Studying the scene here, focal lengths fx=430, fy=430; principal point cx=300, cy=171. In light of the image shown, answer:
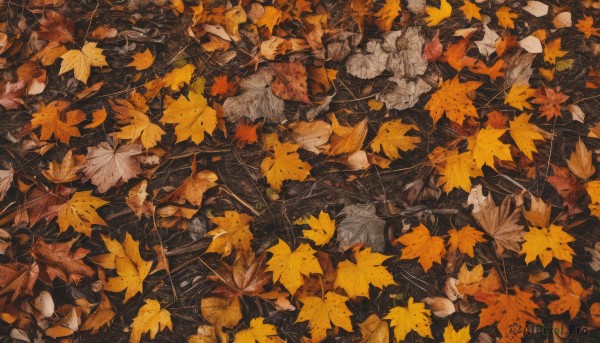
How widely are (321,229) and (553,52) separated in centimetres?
159

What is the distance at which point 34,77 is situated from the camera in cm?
230

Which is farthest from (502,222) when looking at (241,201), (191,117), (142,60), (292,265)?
(142,60)

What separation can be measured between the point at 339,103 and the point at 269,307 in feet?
3.50

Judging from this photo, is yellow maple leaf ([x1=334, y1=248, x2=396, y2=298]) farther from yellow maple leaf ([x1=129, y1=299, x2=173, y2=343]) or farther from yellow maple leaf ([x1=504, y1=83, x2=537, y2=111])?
yellow maple leaf ([x1=504, y1=83, x2=537, y2=111])

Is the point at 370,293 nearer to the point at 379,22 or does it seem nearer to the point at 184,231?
the point at 184,231

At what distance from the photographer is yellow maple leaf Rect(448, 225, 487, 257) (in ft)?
6.00

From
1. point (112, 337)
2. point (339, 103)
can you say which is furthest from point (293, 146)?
point (112, 337)

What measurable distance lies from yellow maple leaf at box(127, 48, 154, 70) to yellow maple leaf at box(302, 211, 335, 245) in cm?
126

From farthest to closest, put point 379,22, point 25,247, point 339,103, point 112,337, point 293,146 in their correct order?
point 379,22 → point 339,103 → point 293,146 → point 25,247 → point 112,337

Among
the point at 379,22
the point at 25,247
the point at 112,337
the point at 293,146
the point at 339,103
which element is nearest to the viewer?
the point at 112,337

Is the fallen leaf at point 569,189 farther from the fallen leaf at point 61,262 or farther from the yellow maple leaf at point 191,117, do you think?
the fallen leaf at point 61,262

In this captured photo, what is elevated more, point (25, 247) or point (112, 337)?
point (25, 247)

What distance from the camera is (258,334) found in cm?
171

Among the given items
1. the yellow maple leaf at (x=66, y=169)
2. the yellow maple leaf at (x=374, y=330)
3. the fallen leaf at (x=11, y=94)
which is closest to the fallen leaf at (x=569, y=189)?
the yellow maple leaf at (x=374, y=330)
